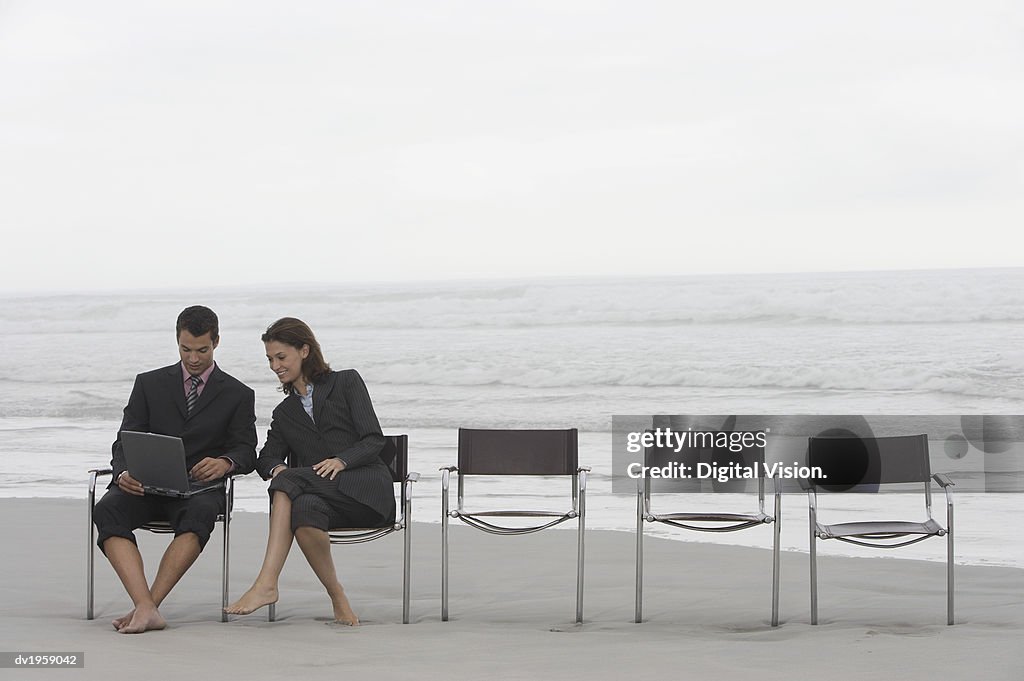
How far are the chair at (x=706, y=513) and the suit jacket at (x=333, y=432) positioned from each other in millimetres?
836

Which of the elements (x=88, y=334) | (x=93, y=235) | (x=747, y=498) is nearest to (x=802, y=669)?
(x=747, y=498)

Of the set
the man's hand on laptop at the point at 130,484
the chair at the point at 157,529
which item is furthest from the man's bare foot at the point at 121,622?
the man's hand on laptop at the point at 130,484

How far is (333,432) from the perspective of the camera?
3.81 metres

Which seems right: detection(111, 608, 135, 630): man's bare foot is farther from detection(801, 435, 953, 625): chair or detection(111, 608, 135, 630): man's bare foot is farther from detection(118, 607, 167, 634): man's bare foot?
detection(801, 435, 953, 625): chair

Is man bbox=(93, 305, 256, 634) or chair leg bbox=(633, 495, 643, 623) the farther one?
chair leg bbox=(633, 495, 643, 623)

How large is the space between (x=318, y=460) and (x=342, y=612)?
1.69ft

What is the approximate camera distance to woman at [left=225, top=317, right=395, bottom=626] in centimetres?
360

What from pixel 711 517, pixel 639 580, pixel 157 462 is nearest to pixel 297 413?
pixel 157 462

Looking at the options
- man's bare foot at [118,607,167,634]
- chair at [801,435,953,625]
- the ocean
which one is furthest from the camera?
the ocean

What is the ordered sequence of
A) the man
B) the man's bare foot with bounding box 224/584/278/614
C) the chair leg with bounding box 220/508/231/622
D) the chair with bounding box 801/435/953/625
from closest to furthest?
the man's bare foot with bounding box 224/584/278/614
the man
the chair leg with bounding box 220/508/231/622
the chair with bounding box 801/435/953/625

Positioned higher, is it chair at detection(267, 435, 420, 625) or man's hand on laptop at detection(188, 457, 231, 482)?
A: man's hand on laptop at detection(188, 457, 231, 482)

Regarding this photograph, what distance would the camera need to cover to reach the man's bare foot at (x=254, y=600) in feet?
11.2

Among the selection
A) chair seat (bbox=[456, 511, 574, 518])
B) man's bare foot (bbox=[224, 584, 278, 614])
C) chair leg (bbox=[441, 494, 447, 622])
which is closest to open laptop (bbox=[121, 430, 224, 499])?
man's bare foot (bbox=[224, 584, 278, 614])

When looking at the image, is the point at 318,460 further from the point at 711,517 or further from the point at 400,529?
the point at 711,517
